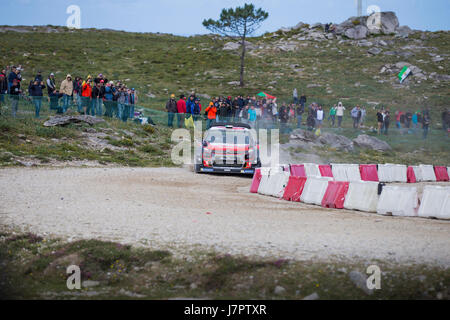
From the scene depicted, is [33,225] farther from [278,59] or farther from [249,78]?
[278,59]

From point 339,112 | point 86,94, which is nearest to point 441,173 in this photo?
point 339,112

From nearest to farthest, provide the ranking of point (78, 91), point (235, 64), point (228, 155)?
1. point (228, 155)
2. point (78, 91)
3. point (235, 64)

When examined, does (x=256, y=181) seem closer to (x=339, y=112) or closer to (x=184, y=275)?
(x=184, y=275)

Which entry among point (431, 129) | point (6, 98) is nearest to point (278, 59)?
point (431, 129)

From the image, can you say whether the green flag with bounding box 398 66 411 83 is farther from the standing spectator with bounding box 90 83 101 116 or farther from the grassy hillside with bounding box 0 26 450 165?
the standing spectator with bounding box 90 83 101 116

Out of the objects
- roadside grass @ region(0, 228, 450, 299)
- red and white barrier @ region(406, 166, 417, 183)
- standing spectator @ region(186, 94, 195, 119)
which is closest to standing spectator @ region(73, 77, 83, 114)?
standing spectator @ region(186, 94, 195, 119)

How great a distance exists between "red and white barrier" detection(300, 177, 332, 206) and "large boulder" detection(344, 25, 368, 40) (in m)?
60.8

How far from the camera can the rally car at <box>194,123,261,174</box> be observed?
1688 centimetres

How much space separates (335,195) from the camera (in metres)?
11.5

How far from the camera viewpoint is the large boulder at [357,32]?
2689 inches

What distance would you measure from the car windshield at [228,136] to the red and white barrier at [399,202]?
7.33 meters

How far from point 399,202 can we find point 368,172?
7.41 m

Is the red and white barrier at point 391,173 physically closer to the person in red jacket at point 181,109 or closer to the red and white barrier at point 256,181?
the red and white barrier at point 256,181

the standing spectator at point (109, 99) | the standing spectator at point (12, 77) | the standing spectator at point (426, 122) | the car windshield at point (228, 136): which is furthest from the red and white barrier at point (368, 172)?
the standing spectator at point (12, 77)
